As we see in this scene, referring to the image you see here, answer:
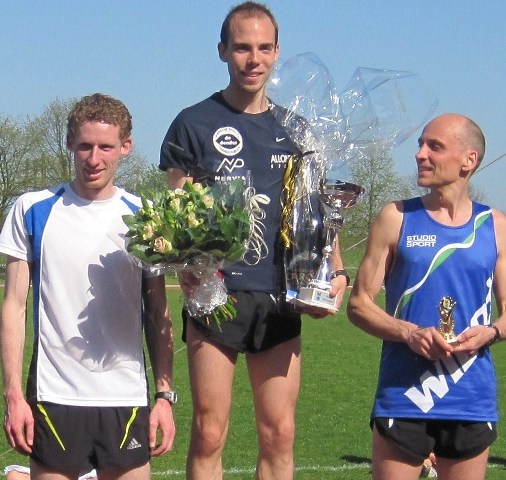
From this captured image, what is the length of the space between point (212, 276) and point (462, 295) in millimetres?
1012

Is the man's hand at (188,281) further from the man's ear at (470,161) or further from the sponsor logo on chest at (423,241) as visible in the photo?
the man's ear at (470,161)

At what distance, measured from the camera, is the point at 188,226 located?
3.92m

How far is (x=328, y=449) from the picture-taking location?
330 inches

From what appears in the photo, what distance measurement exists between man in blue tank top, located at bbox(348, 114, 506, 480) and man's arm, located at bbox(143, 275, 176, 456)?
83 centimetres

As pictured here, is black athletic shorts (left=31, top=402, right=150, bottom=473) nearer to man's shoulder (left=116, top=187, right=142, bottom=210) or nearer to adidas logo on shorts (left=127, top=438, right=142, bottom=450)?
adidas logo on shorts (left=127, top=438, right=142, bottom=450)

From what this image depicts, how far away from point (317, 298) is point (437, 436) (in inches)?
29.2

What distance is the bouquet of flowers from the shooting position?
12.6 feet

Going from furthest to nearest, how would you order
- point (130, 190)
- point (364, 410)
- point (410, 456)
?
point (364, 410)
point (130, 190)
point (410, 456)

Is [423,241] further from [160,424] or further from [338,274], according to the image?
[160,424]

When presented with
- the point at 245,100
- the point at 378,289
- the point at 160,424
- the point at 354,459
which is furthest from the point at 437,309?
the point at 354,459

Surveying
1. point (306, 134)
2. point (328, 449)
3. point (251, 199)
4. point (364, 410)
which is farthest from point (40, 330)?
point (364, 410)

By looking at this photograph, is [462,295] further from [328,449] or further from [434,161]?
[328,449]

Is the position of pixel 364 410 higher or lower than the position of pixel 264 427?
lower

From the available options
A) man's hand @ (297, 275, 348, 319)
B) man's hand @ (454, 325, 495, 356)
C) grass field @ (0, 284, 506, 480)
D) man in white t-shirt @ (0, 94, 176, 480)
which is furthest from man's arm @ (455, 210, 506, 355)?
grass field @ (0, 284, 506, 480)
